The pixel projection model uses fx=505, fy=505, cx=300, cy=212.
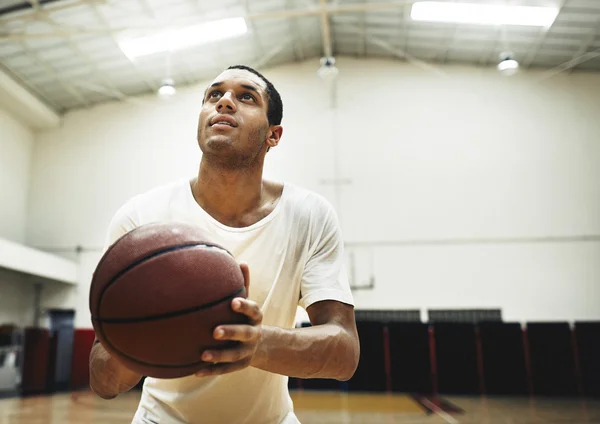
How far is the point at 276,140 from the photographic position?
1.88m

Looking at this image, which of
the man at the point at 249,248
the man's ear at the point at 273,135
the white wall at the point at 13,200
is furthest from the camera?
the white wall at the point at 13,200

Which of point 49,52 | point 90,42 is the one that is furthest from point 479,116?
point 49,52

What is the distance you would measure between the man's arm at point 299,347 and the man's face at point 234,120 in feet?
1.77

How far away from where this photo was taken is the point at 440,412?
19.2ft

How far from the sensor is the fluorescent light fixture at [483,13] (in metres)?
8.73

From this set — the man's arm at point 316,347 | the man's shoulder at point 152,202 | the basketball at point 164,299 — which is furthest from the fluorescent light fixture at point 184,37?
the basketball at point 164,299

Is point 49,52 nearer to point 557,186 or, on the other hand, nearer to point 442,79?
point 442,79

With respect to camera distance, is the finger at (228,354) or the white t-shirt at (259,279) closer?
the finger at (228,354)

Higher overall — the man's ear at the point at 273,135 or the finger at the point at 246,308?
the man's ear at the point at 273,135

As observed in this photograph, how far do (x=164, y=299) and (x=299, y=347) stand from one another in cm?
39

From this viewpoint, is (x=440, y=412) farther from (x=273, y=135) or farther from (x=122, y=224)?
(x=122, y=224)

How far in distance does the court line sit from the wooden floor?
1 centimetres

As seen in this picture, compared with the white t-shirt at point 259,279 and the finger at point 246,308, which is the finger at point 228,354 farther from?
the white t-shirt at point 259,279

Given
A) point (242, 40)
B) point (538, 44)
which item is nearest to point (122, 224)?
point (242, 40)
